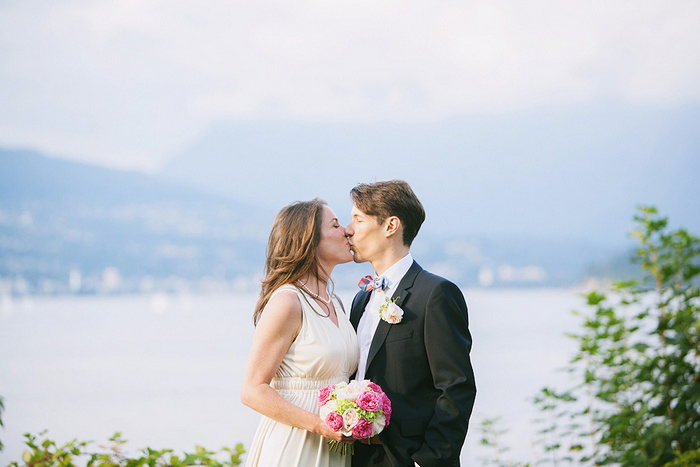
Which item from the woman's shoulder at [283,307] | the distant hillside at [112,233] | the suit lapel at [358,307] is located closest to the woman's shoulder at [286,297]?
the woman's shoulder at [283,307]

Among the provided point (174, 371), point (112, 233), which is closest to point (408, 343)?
point (174, 371)

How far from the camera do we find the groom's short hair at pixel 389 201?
3068mm

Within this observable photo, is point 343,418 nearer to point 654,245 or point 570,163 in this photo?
point 654,245

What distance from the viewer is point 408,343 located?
2.91 metres

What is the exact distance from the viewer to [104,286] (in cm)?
5119

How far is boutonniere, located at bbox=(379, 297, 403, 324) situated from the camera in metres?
2.90

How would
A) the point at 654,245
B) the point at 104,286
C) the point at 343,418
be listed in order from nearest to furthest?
the point at 343,418 → the point at 654,245 → the point at 104,286

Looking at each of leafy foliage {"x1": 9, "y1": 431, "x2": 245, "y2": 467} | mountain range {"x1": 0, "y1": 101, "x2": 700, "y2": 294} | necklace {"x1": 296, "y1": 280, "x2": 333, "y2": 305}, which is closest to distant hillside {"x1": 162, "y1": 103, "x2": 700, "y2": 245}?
mountain range {"x1": 0, "y1": 101, "x2": 700, "y2": 294}

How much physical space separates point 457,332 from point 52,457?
2493 millimetres

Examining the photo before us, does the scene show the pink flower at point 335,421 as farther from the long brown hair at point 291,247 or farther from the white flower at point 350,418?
the long brown hair at point 291,247

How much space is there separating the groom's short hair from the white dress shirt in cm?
14

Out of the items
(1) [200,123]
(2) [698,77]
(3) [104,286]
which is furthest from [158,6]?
(2) [698,77]

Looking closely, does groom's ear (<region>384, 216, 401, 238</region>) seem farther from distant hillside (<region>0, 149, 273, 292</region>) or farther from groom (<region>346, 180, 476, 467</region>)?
distant hillside (<region>0, 149, 273, 292</region>)

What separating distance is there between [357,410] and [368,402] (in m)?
0.05
